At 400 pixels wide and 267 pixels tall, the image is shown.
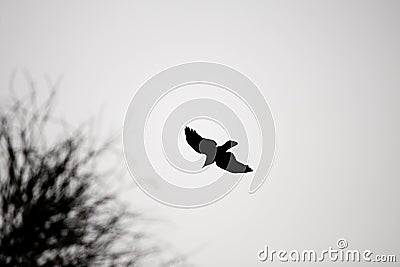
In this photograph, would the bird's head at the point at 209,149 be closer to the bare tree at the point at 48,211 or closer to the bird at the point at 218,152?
the bird at the point at 218,152

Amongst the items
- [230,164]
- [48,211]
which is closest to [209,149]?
[230,164]

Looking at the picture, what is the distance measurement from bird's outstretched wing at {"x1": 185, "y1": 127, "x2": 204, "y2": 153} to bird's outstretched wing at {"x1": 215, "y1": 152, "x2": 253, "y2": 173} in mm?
173

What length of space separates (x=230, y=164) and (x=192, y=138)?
1.02ft

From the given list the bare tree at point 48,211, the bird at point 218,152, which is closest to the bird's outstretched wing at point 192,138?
the bird at point 218,152

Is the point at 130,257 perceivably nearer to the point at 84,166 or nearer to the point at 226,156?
the point at 84,166

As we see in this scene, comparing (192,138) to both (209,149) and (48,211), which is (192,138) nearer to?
(209,149)

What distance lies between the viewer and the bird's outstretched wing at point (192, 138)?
2461 millimetres

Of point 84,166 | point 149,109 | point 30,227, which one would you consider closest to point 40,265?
point 30,227

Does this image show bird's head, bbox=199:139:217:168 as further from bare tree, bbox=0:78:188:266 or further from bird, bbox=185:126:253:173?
bare tree, bbox=0:78:188:266

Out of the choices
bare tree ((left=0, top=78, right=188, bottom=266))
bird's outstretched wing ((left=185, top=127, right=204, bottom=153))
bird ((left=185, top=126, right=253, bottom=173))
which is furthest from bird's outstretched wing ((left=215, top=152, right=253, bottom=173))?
bare tree ((left=0, top=78, right=188, bottom=266))

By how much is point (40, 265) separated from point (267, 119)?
7.56 feet

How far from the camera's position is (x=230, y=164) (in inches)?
96.1

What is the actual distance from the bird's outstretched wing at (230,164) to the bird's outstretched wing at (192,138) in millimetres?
173

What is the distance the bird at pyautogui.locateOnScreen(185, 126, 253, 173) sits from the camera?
2.45m
